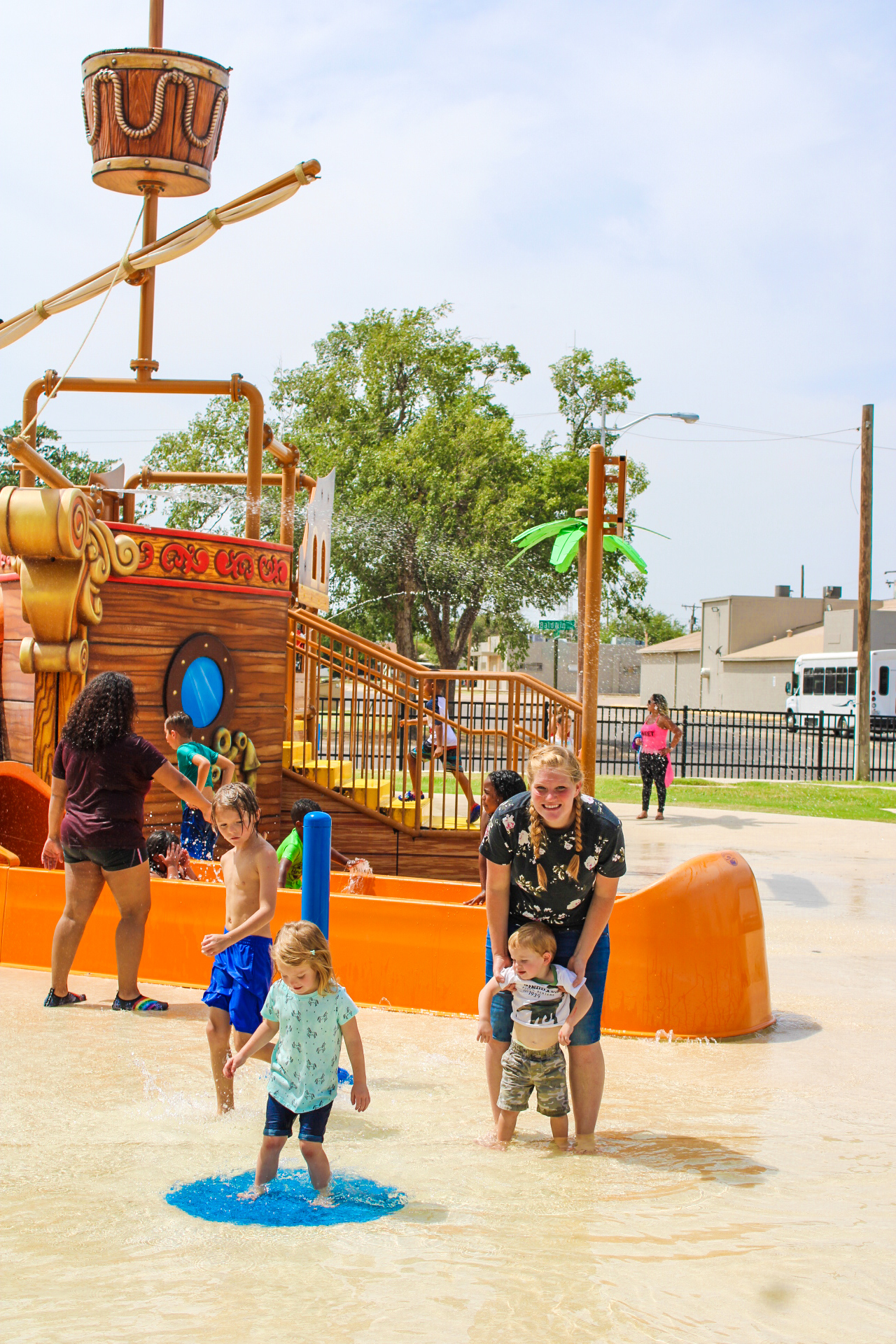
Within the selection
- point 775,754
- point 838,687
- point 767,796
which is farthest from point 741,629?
point 767,796

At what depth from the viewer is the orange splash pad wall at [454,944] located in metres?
6.05

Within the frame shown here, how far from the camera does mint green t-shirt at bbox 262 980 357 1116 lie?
3.99m

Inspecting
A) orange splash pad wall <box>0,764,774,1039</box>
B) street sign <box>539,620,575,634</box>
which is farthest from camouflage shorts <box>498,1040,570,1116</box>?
street sign <box>539,620,575,634</box>

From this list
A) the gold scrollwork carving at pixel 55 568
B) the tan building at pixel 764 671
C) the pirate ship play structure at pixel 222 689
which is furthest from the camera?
the tan building at pixel 764 671

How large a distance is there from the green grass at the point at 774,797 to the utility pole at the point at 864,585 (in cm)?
124

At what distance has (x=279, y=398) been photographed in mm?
38812

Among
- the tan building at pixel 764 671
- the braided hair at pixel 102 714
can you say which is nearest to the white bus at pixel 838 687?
the tan building at pixel 764 671

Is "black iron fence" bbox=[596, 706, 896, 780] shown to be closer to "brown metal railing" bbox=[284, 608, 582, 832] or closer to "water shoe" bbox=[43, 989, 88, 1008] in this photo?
"brown metal railing" bbox=[284, 608, 582, 832]

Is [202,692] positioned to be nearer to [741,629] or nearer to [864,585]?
[864,585]

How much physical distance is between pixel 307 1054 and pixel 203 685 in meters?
5.45

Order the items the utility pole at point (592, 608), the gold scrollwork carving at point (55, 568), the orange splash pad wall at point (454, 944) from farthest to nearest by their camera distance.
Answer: the utility pole at point (592, 608)
the gold scrollwork carving at point (55, 568)
the orange splash pad wall at point (454, 944)

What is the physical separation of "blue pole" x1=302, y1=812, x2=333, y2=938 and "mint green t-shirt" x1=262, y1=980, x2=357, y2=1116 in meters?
1.16

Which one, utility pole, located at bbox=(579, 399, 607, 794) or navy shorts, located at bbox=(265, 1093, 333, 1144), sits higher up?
utility pole, located at bbox=(579, 399, 607, 794)

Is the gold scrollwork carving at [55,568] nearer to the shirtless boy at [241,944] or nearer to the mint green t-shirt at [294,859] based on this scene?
the mint green t-shirt at [294,859]
